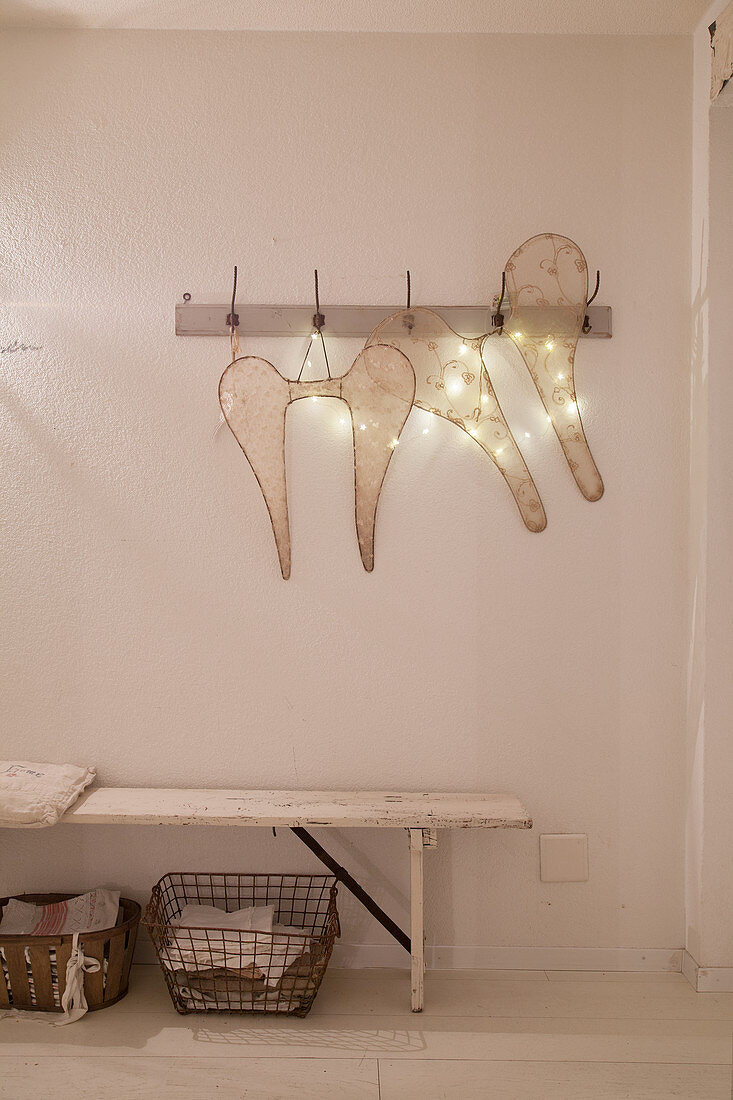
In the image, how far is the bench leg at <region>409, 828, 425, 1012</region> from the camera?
6.28 feet

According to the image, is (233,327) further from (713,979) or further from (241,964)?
(713,979)

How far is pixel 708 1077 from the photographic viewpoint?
1.70m

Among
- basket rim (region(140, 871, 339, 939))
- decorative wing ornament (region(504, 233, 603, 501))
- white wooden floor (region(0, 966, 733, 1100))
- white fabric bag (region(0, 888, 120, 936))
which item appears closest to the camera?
white wooden floor (region(0, 966, 733, 1100))

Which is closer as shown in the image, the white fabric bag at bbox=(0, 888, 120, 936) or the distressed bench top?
the distressed bench top

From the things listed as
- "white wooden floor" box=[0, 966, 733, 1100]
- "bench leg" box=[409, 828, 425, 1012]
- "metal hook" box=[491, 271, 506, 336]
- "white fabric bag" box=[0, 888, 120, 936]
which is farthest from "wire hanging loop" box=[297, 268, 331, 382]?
"white wooden floor" box=[0, 966, 733, 1100]

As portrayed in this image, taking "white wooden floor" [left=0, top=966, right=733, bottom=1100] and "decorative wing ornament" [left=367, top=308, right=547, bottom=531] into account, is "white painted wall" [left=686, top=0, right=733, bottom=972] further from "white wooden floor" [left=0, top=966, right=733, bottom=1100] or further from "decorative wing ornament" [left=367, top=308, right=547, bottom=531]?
"decorative wing ornament" [left=367, top=308, right=547, bottom=531]

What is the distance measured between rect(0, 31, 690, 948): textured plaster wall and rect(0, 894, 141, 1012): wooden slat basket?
0.26 metres

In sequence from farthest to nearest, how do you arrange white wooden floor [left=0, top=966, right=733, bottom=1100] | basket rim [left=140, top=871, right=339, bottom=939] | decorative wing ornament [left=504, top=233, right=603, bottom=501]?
decorative wing ornament [left=504, top=233, right=603, bottom=501], basket rim [left=140, top=871, right=339, bottom=939], white wooden floor [left=0, top=966, right=733, bottom=1100]

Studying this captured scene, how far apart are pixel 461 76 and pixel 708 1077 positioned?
94.7 inches

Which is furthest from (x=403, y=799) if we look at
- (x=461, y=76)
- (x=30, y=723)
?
(x=461, y=76)

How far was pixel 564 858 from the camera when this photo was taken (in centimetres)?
215

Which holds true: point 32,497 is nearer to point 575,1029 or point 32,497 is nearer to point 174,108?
point 174,108

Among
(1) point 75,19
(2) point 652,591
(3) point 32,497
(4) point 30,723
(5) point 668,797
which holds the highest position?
(1) point 75,19

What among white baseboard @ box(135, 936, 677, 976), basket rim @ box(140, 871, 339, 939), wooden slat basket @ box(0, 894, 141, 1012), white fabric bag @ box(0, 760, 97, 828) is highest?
white fabric bag @ box(0, 760, 97, 828)
